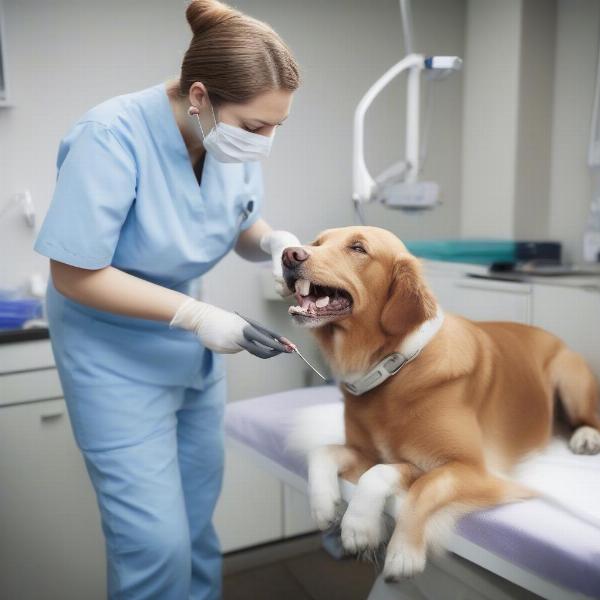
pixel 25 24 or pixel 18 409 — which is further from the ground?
pixel 25 24

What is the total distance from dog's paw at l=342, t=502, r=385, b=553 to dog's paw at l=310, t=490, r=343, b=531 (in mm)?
72

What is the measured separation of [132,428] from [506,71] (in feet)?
5.71

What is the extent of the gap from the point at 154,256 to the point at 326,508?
0.55 meters

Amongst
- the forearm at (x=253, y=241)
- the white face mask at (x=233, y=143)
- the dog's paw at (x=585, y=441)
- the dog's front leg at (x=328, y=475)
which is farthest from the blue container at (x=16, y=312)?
the dog's paw at (x=585, y=441)

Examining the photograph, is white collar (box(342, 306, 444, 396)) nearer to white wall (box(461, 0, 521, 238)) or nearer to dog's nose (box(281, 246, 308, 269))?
dog's nose (box(281, 246, 308, 269))

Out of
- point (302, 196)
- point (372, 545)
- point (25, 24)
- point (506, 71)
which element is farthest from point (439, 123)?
point (372, 545)

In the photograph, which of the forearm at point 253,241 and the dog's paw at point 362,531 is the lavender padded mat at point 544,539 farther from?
the forearm at point 253,241

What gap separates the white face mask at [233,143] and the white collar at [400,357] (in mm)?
429

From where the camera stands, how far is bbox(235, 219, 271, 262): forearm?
149 cm

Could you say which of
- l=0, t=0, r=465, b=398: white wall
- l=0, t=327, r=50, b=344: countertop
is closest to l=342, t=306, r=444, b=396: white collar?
l=0, t=0, r=465, b=398: white wall

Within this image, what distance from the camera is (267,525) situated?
229 centimetres

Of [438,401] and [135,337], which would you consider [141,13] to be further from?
[438,401]

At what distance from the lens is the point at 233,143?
46.0 inches

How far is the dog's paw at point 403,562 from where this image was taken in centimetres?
93
